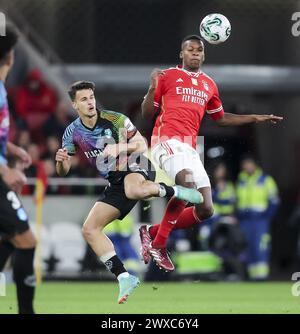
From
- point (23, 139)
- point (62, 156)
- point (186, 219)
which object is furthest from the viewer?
point (23, 139)

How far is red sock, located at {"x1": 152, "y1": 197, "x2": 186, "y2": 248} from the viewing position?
12.8 meters

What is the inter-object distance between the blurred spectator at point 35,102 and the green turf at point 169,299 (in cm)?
292

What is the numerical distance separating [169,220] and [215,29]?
202 cm

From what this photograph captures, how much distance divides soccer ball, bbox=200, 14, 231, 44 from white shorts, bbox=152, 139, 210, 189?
1.10m

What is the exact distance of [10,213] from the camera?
10477 mm

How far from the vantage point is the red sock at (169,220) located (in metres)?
12.8

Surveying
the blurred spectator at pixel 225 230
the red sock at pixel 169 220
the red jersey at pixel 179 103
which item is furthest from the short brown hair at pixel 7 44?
the blurred spectator at pixel 225 230

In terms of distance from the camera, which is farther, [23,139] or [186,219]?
[23,139]

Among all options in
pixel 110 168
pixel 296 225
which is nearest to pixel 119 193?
pixel 110 168

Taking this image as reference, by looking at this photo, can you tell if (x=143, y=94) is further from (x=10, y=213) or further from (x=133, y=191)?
(x=10, y=213)

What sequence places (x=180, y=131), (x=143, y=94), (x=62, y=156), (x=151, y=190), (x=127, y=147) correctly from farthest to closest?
(x=143, y=94) < (x=180, y=131) < (x=151, y=190) < (x=127, y=147) < (x=62, y=156)

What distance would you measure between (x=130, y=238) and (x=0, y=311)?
683 centimetres
